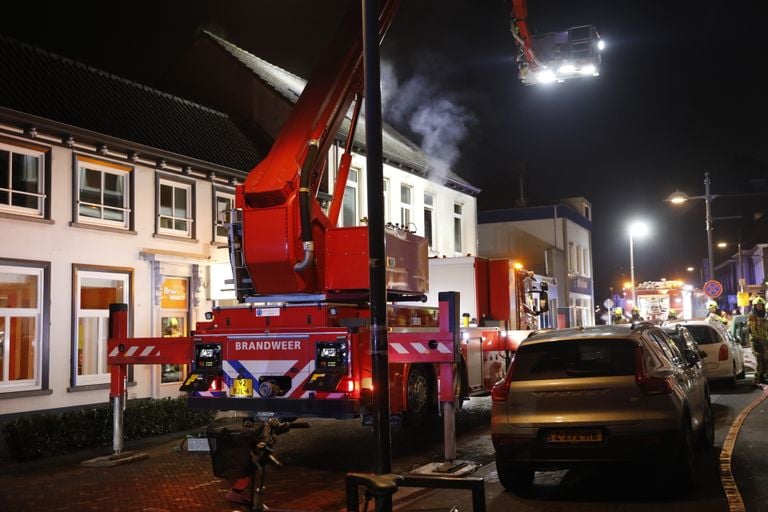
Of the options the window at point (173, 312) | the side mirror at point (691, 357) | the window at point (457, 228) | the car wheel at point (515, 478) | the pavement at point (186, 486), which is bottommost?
the pavement at point (186, 486)

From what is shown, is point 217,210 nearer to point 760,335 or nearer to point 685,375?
point 760,335

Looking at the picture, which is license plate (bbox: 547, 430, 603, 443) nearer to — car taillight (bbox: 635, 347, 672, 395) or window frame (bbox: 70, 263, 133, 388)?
car taillight (bbox: 635, 347, 672, 395)

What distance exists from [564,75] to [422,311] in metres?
7.27

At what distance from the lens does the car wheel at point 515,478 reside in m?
7.72

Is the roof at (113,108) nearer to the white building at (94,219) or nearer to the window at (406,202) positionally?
the white building at (94,219)

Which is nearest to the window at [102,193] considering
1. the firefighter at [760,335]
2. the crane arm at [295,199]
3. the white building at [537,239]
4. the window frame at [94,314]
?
the window frame at [94,314]

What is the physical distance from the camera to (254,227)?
9.84 meters

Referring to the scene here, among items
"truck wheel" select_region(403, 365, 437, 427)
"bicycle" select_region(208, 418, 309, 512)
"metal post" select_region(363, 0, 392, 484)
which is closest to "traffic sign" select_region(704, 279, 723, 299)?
"truck wheel" select_region(403, 365, 437, 427)

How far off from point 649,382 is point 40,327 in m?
11.4

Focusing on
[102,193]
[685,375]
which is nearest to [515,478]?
[685,375]

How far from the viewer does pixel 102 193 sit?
52.0 ft

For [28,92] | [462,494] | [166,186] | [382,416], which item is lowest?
[462,494]

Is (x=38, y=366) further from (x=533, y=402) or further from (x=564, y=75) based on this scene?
(x=564, y=75)

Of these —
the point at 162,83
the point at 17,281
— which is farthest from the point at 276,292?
the point at 162,83
